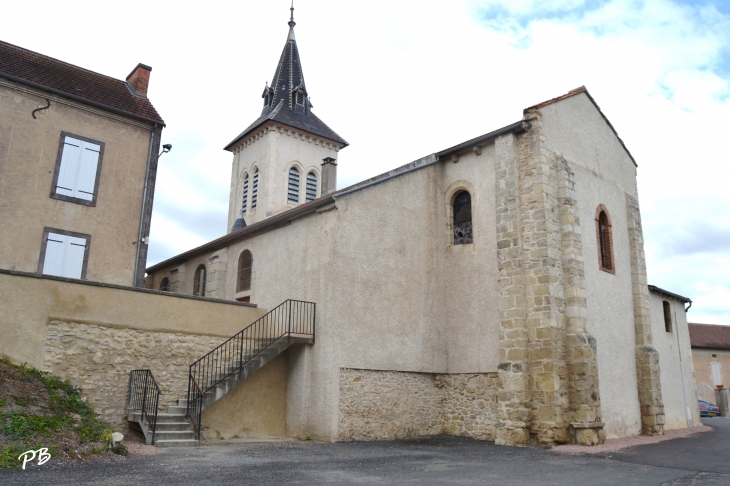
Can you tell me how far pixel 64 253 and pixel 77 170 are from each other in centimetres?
220

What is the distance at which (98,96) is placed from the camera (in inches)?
622

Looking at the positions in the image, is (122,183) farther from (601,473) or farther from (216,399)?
(601,473)

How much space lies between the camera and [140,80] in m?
17.5

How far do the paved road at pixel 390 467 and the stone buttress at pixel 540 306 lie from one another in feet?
3.52

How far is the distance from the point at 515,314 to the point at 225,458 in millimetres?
7423

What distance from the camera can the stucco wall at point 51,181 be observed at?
14.0m

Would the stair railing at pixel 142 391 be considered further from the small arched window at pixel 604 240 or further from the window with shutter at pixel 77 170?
the small arched window at pixel 604 240

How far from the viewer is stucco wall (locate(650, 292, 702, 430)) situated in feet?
62.0

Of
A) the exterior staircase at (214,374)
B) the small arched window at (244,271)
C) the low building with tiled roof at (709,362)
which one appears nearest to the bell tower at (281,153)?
the small arched window at (244,271)

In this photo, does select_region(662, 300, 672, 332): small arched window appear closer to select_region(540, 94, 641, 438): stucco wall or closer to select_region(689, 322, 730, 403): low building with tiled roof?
select_region(540, 94, 641, 438): stucco wall

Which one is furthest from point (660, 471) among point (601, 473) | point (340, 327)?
point (340, 327)

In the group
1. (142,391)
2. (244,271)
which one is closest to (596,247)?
(244,271)

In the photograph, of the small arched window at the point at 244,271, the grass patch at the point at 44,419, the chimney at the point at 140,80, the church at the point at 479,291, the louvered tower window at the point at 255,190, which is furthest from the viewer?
the louvered tower window at the point at 255,190

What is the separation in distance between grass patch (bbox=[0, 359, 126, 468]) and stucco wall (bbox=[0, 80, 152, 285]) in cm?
417
